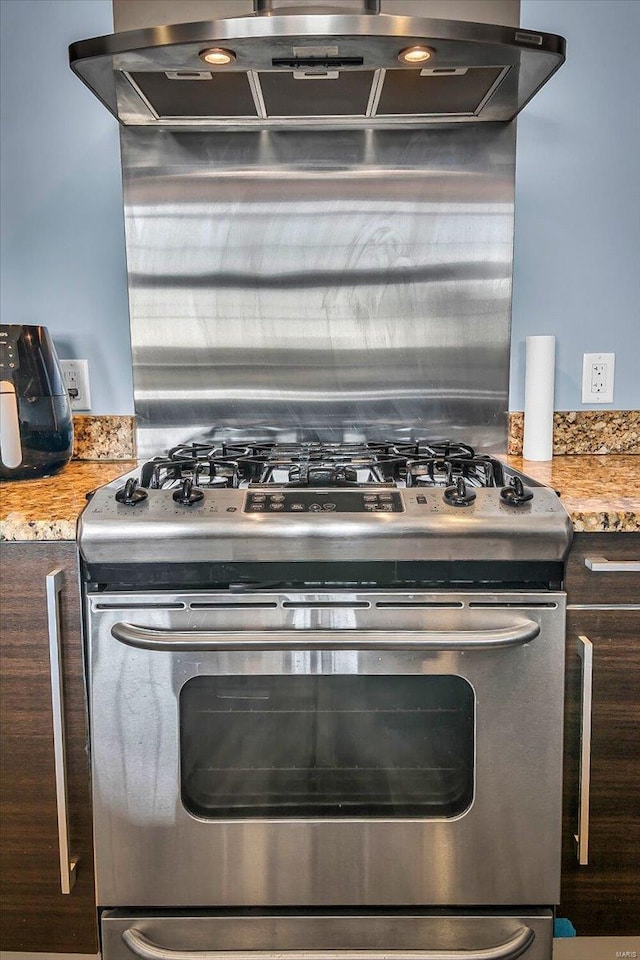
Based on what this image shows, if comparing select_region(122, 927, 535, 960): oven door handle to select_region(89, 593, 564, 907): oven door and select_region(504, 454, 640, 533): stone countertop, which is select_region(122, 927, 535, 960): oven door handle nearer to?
select_region(89, 593, 564, 907): oven door

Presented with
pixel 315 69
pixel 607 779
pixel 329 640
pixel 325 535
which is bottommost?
pixel 607 779

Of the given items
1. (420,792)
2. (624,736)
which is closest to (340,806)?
(420,792)

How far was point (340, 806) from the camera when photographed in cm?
112

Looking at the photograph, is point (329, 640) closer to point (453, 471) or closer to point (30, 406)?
point (453, 471)

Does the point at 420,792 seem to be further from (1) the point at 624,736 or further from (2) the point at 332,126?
(2) the point at 332,126

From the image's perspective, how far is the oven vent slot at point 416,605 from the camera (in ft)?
3.51

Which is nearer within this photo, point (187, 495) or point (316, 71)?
point (187, 495)

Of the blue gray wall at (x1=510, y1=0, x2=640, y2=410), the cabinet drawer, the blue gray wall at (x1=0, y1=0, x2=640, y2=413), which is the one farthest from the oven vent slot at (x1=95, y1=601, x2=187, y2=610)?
the blue gray wall at (x1=510, y1=0, x2=640, y2=410)

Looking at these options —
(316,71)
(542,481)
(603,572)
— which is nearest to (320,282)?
(316,71)

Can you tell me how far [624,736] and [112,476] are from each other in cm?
105

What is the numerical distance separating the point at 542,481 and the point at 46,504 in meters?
0.87

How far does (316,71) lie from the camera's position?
1.31 m

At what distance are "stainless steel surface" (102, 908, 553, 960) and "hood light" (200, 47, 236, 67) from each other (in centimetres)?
139

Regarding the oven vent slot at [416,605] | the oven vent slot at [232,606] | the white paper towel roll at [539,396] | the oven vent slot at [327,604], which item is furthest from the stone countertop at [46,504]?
the white paper towel roll at [539,396]
